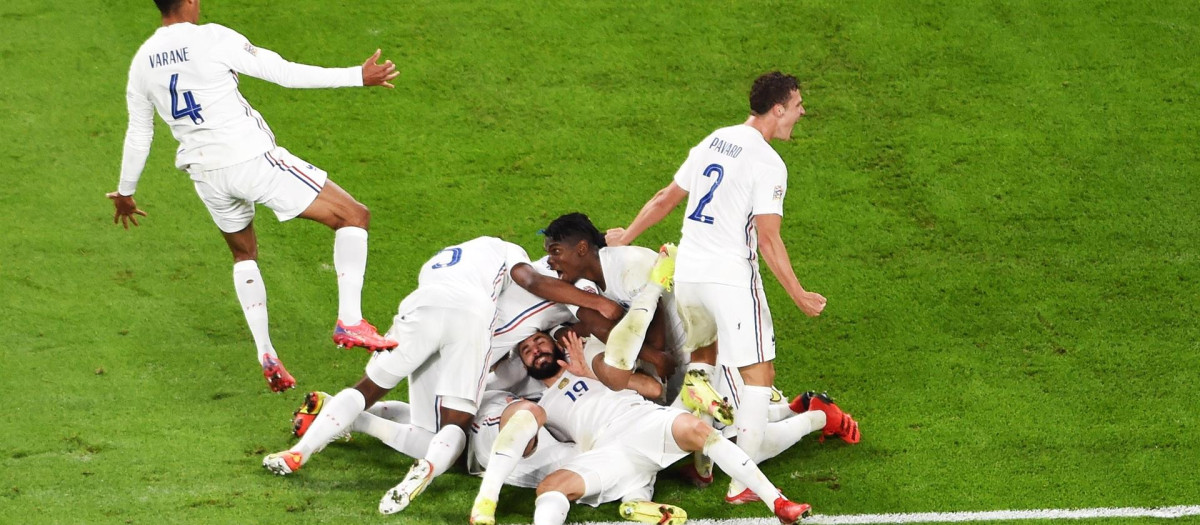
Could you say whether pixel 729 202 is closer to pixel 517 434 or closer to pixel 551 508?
pixel 517 434

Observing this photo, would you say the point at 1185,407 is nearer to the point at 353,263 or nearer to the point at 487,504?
the point at 487,504

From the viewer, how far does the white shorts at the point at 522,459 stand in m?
5.84

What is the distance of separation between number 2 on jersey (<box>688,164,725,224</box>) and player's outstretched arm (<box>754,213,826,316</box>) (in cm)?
24

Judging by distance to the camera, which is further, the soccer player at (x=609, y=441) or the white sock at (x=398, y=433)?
the white sock at (x=398, y=433)

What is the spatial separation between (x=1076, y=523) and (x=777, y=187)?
1.92m

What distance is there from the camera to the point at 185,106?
233 inches

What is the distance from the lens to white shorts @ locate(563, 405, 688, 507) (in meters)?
5.51

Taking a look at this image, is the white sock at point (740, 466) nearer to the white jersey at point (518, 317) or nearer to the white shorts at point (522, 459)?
the white shorts at point (522, 459)

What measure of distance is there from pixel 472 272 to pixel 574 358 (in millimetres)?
642

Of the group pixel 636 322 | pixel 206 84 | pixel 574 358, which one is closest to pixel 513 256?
pixel 574 358

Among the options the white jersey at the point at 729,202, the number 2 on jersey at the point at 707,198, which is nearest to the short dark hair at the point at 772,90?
the white jersey at the point at 729,202

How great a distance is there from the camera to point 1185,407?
643 centimetres

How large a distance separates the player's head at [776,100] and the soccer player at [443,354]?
1181mm

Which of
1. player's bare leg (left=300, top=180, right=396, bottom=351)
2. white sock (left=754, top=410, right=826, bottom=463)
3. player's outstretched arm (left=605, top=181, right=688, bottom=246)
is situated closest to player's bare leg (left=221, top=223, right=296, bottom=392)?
player's bare leg (left=300, top=180, right=396, bottom=351)
